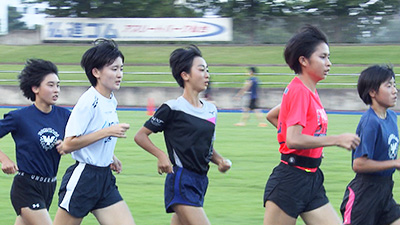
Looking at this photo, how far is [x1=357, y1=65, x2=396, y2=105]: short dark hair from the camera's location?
17.2 ft

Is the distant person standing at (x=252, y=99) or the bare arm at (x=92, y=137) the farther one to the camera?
the distant person standing at (x=252, y=99)

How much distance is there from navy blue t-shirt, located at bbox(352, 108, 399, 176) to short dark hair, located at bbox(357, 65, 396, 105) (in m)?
0.18

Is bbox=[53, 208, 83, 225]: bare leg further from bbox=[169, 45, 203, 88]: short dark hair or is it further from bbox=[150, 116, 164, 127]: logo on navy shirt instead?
bbox=[169, 45, 203, 88]: short dark hair

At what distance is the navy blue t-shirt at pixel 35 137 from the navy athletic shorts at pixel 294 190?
1737mm

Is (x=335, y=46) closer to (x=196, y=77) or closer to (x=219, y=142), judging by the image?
(x=219, y=142)

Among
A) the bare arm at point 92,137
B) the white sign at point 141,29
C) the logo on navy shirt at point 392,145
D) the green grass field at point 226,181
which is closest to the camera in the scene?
the bare arm at point 92,137

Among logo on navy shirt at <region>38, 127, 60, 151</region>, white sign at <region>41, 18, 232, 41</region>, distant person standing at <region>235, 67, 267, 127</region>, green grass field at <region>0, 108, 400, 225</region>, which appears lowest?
white sign at <region>41, 18, 232, 41</region>

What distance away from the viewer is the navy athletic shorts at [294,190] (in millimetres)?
4898

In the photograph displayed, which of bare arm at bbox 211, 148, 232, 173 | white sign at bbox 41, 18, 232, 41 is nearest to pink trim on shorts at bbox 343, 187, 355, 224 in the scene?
bare arm at bbox 211, 148, 232, 173

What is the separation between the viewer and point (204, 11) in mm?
52969

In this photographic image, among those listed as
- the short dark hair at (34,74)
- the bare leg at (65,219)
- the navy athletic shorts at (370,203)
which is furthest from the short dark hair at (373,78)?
the short dark hair at (34,74)

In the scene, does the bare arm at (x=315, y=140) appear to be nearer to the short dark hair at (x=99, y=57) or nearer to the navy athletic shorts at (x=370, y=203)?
the navy athletic shorts at (x=370, y=203)

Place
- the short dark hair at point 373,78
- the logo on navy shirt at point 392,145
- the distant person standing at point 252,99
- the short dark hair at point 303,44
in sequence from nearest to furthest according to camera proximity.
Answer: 1. the short dark hair at point 303,44
2. the logo on navy shirt at point 392,145
3. the short dark hair at point 373,78
4. the distant person standing at point 252,99

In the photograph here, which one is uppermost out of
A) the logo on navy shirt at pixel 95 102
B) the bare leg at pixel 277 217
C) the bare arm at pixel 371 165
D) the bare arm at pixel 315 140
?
the logo on navy shirt at pixel 95 102
